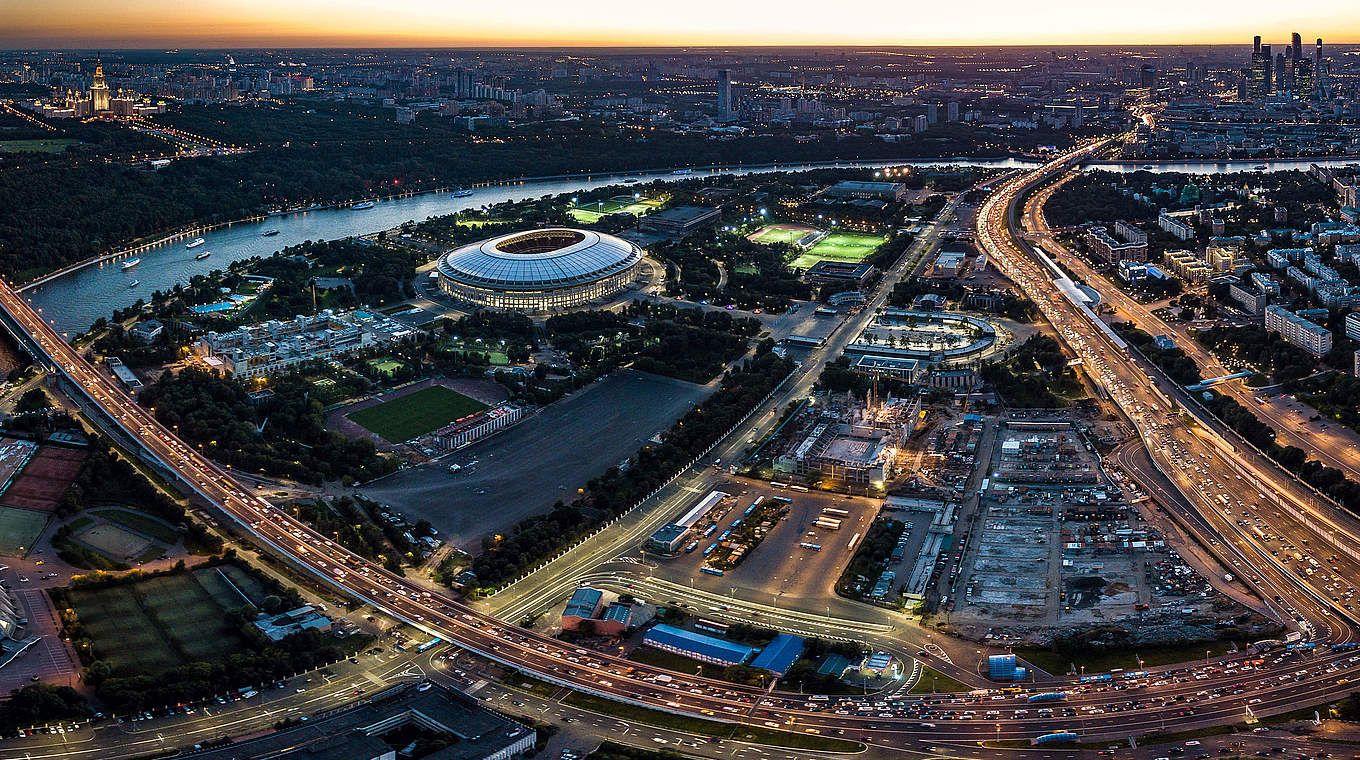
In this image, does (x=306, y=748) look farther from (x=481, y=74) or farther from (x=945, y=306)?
(x=481, y=74)

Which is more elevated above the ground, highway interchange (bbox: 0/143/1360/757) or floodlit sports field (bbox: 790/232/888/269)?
floodlit sports field (bbox: 790/232/888/269)

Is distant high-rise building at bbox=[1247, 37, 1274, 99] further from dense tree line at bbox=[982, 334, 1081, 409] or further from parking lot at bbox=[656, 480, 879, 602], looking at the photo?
parking lot at bbox=[656, 480, 879, 602]

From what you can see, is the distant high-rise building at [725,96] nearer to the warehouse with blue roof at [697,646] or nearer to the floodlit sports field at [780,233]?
the floodlit sports field at [780,233]

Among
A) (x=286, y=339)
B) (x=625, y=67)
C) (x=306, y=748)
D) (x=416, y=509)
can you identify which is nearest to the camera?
(x=306, y=748)

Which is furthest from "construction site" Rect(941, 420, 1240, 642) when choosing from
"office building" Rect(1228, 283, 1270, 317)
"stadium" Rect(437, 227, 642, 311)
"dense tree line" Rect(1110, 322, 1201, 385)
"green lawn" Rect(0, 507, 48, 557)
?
"green lawn" Rect(0, 507, 48, 557)

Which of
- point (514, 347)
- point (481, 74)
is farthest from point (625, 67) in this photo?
point (514, 347)

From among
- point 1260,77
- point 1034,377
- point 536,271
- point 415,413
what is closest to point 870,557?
point 1034,377
